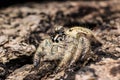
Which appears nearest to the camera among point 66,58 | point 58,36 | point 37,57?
point 66,58

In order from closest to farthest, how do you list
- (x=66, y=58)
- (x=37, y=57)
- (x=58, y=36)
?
(x=66, y=58) → (x=37, y=57) → (x=58, y=36)

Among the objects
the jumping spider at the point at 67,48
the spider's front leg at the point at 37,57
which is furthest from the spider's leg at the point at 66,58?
the spider's front leg at the point at 37,57

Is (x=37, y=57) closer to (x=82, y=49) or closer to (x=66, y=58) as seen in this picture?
(x=66, y=58)

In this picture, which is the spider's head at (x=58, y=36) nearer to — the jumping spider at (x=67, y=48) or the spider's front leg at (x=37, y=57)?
the jumping spider at (x=67, y=48)

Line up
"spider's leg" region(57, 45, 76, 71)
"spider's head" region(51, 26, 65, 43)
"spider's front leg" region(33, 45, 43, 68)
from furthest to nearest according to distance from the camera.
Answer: "spider's head" region(51, 26, 65, 43) < "spider's front leg" region(33, 45, 43, 68) < "spider's leg" region(57, 45, 76, 71)

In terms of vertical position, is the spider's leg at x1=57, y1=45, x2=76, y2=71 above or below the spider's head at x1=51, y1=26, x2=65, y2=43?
below

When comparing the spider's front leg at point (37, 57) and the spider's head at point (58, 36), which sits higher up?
the spider's head at point (58, 36)

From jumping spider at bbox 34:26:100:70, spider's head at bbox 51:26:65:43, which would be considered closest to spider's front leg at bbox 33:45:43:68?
jumping spider at bbox 34:26:100:70

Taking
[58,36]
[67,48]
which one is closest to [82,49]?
[67,48]

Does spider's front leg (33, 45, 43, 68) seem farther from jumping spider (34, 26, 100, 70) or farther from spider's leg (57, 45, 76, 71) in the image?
spider's leg (57, 45, 76, 71)
